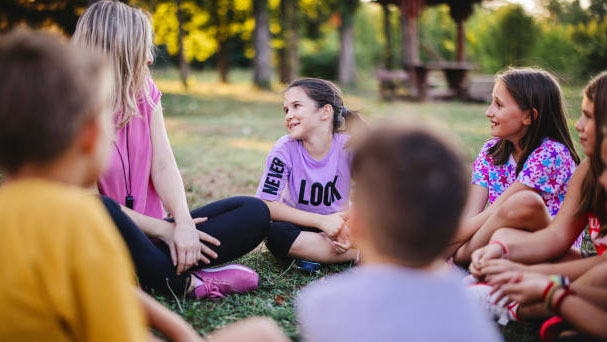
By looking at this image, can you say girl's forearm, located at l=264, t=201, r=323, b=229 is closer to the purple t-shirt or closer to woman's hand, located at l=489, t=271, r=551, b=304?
the purple t-shirt

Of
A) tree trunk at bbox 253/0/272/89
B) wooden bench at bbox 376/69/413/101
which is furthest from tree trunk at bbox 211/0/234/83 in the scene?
wooden bench at bbox 376/69/413/101

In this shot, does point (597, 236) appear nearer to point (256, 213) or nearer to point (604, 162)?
point (604, 162)

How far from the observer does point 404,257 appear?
1.17 m

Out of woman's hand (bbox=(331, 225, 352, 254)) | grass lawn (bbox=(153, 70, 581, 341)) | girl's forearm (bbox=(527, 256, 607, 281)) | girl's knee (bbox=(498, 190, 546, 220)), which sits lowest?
grass lawn (bbox=(153, 70, 581, 341))

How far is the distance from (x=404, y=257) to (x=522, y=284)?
0.87 metres

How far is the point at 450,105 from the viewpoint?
11.8 m

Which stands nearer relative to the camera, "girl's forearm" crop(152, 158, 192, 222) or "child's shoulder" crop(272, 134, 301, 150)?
"girl's forearm" crop(152, 158, 192, 222)

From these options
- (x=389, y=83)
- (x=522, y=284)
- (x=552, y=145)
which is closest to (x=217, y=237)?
(x=522, y=284)

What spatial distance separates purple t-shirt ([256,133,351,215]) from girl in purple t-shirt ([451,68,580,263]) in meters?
0.78

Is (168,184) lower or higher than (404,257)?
lower

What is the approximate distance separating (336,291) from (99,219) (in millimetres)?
540

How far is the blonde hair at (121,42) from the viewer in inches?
95.0

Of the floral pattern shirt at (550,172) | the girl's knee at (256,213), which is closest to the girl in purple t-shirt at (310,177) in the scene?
the girl's knee at (256,213)

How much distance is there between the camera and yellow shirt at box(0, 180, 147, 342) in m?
1.03
